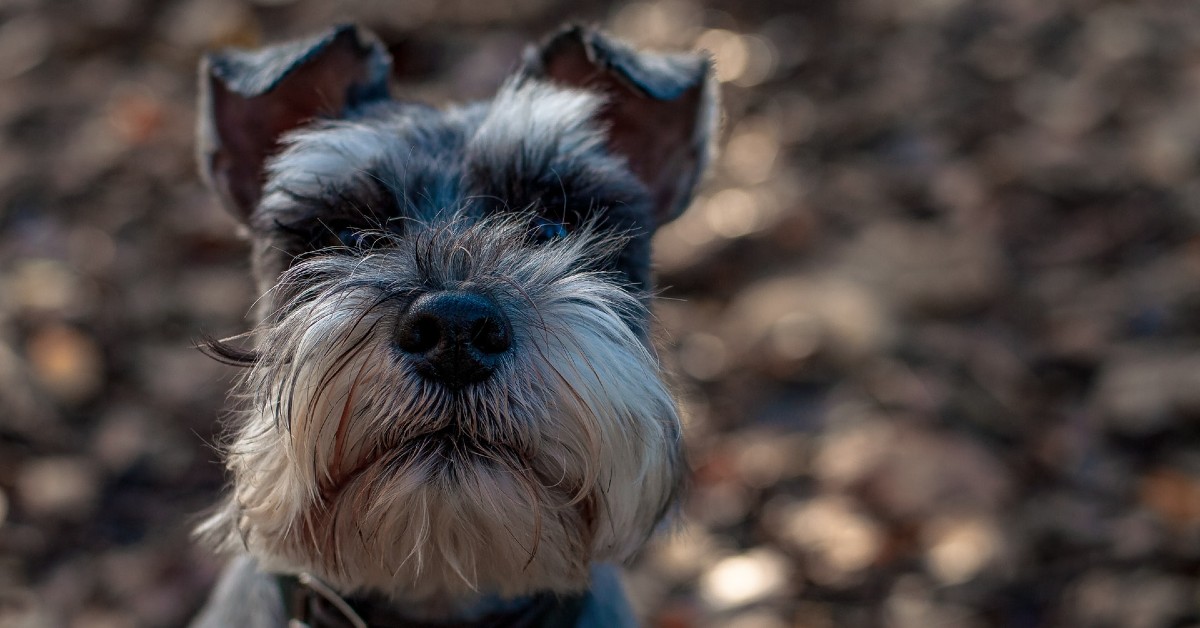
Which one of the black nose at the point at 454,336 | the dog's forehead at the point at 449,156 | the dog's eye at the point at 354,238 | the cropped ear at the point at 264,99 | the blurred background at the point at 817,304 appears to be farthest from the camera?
the blurred background at the point at 817,304

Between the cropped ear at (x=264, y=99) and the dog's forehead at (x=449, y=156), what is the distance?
18cm

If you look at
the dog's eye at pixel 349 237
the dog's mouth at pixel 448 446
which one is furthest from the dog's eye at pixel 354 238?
the dog's mouth at pixel 448 446

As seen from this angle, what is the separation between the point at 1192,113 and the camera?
17.7 feet

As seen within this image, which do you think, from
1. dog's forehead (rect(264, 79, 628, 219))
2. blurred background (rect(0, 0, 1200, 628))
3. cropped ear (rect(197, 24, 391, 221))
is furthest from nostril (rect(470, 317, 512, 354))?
cropped ear (rect(197, 24, 391, 221))

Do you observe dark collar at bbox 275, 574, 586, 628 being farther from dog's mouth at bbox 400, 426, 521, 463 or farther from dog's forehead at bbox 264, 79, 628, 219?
dog's forehead at bbox 264, 79, 628, 219

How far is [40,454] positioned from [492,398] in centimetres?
261

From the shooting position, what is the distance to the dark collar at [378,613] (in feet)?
7.93

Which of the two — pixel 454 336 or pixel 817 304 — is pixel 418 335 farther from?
pixel 817 304

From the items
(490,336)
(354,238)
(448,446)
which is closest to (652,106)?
(354,238)

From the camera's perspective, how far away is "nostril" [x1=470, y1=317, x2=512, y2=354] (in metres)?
1.92

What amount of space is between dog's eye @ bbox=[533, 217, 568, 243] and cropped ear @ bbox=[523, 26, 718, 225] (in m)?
0.34

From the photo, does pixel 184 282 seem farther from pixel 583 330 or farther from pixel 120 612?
pixel 583 330

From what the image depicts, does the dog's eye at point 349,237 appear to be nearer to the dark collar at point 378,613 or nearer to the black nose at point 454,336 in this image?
the black nose at point 454,336

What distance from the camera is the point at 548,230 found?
2.48 meters
